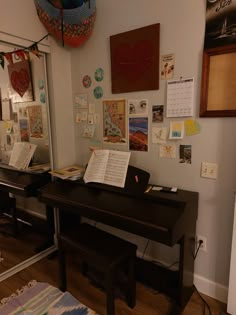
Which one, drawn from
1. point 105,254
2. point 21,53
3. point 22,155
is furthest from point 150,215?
point 21,53

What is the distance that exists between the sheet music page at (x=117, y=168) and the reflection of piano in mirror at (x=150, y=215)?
0.06 metres

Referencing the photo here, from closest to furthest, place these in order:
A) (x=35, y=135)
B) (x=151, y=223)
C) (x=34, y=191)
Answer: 1. (x=151, y=223)
2. (x=34, y=191)
3. (x=35, y=135)

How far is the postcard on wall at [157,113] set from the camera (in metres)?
1.71

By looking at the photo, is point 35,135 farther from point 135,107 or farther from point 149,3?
point 149,3

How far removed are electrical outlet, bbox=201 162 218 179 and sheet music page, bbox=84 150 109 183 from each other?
30.3 inches

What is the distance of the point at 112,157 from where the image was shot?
1.84 metres

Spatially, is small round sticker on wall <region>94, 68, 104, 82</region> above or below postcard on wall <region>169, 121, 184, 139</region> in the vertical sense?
above

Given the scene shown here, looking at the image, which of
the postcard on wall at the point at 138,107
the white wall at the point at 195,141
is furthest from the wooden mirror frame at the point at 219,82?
the postcard on wall at the point at 138,107

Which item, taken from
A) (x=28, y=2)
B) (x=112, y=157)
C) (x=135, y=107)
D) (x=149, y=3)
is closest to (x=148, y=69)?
(x=135, y=107)

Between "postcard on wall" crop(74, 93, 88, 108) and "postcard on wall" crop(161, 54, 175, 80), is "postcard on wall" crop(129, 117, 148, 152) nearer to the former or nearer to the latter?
"postcard on wall" crop(161, 54, 175, 80)

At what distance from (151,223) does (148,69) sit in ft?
3.81

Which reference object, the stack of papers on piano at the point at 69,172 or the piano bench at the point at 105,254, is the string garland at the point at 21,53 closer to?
the stack of papers on piano at the point at 69,172

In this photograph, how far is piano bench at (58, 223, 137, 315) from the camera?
1396 mm

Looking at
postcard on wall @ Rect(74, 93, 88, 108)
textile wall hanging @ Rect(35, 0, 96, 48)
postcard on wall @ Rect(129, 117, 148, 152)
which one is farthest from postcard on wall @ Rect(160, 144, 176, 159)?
textile wall hanging @ Rect(35, 0, 96, 48)
